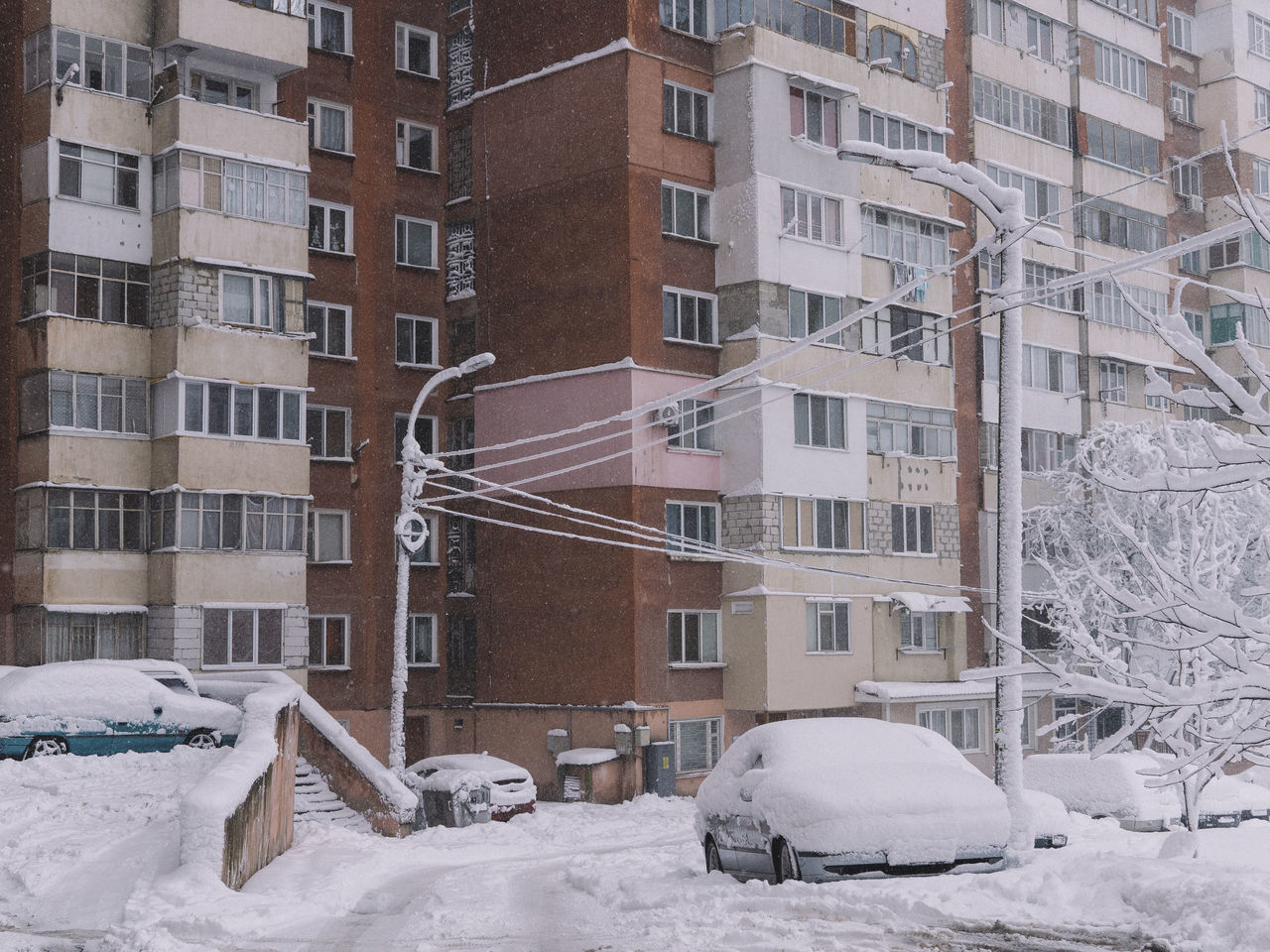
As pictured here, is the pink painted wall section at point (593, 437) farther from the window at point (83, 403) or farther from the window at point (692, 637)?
the window at point (83, 403)

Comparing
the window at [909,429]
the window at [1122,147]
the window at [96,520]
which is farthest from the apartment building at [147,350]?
the window at [1122,147]

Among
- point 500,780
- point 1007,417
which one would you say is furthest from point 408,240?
point 1007,417

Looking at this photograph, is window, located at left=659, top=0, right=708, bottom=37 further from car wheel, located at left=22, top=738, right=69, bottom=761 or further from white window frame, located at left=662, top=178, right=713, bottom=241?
car wheel, located at left=22, top=738, right=69, bottom=761

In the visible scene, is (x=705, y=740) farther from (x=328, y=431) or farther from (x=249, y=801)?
(x=249, y=801)

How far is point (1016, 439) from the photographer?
17750 mm

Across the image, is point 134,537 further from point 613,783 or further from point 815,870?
point 815,870

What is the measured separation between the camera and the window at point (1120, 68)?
159ft

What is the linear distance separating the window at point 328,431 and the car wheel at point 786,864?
2493 cm

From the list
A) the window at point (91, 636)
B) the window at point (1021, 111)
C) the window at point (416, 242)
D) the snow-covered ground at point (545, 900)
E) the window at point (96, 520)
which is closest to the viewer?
the snow-covered ground at point (545, 900)

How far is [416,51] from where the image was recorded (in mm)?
40969

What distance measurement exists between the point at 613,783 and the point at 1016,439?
1862 centimetres

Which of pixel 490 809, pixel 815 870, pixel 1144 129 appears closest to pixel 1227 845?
pixel 815 870

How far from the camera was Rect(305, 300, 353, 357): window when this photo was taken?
38.2 metres

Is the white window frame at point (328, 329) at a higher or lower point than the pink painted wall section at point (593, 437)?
higher
